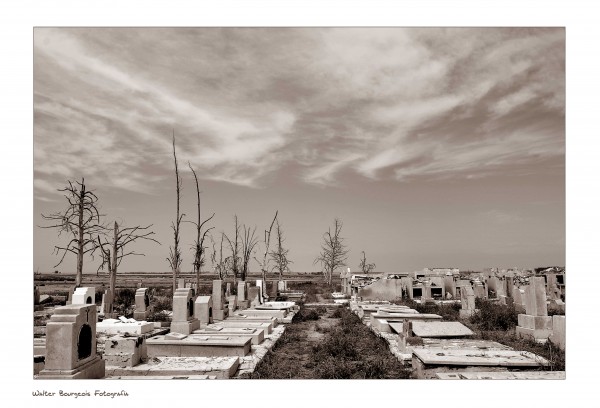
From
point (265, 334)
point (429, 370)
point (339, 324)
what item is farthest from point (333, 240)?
point (429, 370)

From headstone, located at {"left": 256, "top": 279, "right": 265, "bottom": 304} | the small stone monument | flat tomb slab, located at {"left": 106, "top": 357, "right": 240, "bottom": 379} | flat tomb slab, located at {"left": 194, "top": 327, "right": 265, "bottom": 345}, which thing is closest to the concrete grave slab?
flat tomb slab, located at {"left": 194, "top": 327, "right": 265, "bottom": 345}

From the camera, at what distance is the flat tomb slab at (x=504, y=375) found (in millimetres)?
6179

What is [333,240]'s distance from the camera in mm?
35344

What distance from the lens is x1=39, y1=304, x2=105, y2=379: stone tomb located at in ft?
19.5

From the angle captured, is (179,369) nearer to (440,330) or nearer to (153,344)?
(153,344)

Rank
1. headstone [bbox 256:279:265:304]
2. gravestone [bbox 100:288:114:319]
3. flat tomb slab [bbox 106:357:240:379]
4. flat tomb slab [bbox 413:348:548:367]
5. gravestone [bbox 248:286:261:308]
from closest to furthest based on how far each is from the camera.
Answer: flat tomb slab [bbox 413:348:548:367], flat tomb slab [bbox 106:357:240:379], gravestone [bbox 100:288:114:319], gravestone [bbox 248:286:261:308], headstone [bbox 256:279:265:304]

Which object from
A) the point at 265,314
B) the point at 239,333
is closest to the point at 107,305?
the point at 265,314

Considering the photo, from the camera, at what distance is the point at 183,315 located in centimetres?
1123

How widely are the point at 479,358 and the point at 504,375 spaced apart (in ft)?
2.49

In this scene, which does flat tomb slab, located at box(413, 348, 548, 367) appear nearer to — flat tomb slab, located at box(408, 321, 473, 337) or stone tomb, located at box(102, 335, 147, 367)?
flat tomb slab, located at box(408, 321, 473, 337)

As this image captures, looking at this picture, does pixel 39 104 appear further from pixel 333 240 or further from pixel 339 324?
pixel 333 240

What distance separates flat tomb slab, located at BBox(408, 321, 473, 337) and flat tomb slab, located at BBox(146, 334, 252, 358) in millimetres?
3890

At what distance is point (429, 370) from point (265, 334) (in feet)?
19.2

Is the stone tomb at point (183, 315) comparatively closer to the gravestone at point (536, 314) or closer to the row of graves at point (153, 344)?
the row of graves at point (153, 344)
